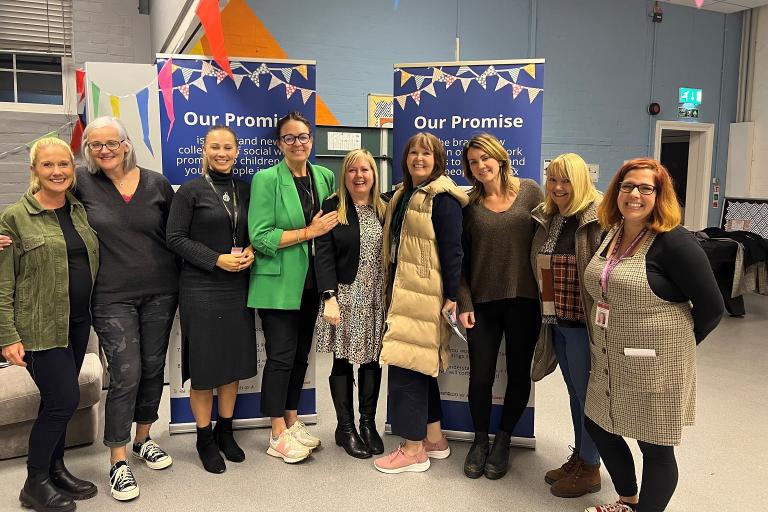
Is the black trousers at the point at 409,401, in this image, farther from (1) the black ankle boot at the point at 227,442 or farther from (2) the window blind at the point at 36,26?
(2) the window blind at the point at 36,26

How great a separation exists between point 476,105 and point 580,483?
5.86ft

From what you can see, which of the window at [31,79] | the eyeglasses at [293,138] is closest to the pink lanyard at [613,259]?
the eyeglasses at [293,138]

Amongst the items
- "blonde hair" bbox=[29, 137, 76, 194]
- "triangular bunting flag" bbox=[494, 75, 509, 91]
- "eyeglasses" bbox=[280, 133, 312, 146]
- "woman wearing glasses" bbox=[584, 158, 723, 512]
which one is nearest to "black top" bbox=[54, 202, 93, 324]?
"blonde hair" bbox=[29, 137, 76, 194]

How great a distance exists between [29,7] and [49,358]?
4722mm

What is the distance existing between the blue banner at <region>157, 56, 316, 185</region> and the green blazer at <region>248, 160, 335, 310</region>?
0.36 meters

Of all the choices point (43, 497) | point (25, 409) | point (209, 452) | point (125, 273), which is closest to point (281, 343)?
point (209, 452)

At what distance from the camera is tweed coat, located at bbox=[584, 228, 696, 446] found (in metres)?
1.81

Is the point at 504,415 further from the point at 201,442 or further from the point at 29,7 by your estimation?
the point at 29,7

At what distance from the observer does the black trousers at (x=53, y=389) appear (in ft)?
7.02

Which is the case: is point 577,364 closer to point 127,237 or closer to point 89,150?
point 127,237

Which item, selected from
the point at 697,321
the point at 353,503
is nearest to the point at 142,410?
the point at 353,503

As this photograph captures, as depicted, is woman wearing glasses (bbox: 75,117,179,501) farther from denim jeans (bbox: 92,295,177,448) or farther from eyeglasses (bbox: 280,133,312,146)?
eyeglasses (bbox: 280,133,312,146)

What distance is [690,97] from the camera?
7.23 m

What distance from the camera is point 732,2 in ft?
22.4
